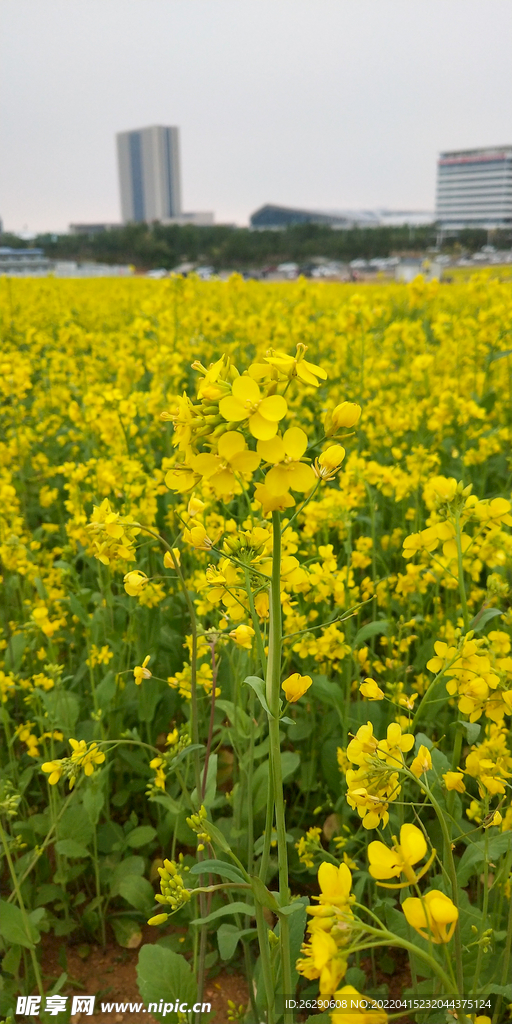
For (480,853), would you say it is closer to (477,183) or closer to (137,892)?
(137,892)

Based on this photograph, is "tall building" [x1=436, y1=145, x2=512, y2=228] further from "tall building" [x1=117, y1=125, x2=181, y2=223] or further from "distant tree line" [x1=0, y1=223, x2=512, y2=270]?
"tall building" [x1=117, y1=125, x2=181, y2=223]

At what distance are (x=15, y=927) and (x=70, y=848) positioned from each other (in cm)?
24

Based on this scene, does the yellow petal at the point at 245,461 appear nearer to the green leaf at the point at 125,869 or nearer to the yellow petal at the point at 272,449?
the yellow petal at the point at 272,449

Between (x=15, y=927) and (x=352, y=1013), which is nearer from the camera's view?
(x=352, y=1013)

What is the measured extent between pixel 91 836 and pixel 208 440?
4.99ft

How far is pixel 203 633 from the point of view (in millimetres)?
1461

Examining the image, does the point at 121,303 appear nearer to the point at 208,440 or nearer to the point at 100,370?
the point at 100,370

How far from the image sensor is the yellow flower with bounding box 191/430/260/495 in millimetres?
925

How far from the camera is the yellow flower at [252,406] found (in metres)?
0.90

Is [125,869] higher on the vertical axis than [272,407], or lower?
lower

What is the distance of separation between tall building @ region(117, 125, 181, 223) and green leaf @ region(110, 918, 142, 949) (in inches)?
2428

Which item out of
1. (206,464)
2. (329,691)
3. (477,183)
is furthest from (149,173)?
(206,464)

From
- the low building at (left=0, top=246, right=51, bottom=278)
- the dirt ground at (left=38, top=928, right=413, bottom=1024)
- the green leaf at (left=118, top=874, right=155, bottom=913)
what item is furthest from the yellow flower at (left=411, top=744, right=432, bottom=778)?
the low building at (left=0, top=246, right=51, bottom=278)

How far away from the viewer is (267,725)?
7.41 ft
